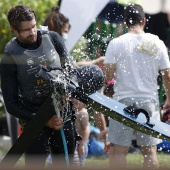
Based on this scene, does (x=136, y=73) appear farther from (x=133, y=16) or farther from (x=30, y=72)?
(x=30, y=72)

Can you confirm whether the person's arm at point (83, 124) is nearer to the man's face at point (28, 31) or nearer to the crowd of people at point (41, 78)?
the crowd of people at point (41, 78)

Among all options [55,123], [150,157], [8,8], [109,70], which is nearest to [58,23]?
[109,70]

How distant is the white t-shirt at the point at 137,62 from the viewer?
6.66 m

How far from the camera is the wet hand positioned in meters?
5.35

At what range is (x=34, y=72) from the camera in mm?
5461

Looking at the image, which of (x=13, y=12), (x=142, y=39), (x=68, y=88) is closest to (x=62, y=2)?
(x=142, y=39)

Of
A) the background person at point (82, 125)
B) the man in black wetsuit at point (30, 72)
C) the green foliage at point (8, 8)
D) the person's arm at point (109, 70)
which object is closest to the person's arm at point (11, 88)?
the man in black wetsuit at point (30, 72)

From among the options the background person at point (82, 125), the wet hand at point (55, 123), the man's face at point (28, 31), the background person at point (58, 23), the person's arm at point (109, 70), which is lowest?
the background person at point (82, 125)

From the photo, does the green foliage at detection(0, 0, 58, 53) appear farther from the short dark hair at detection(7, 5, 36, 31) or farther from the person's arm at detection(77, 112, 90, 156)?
the short dark hair at detection(7, 5, 36, 31)

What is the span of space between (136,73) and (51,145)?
4.54ft

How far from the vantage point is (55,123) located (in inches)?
212

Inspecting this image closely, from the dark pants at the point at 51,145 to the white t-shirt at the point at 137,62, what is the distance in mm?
1224

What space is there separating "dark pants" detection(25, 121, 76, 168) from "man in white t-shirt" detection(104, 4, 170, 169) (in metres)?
1.15

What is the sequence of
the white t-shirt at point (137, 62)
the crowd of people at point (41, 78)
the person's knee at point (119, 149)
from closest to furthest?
the crowd of people at point (41, 78) < the white t-shirt at point (137, 62) < the person's knee at point (119, 149)
